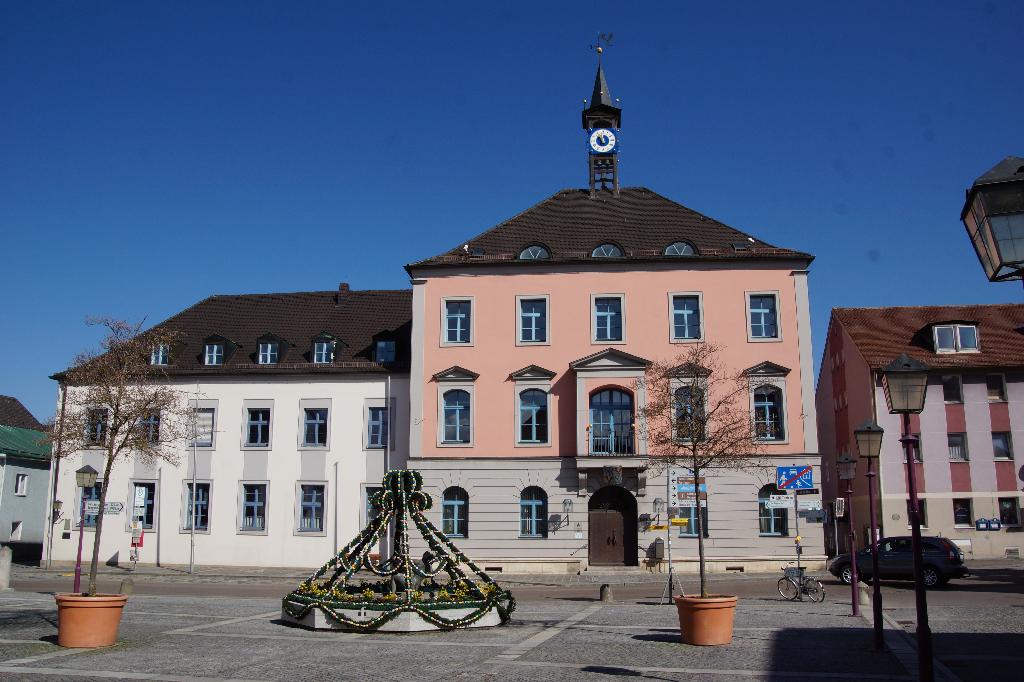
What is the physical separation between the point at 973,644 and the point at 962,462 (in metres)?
24.7

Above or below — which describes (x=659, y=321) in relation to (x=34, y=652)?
above

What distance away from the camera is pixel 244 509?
115 feet

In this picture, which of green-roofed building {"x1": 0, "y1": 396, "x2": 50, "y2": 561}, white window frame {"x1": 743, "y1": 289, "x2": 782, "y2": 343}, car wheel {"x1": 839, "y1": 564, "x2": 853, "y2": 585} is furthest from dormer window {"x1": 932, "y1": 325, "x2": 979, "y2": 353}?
green-roofed building {"x1": 0, "y1": 396, "x2": 50, "y2": 561}

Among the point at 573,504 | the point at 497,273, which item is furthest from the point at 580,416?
the point at 497,273

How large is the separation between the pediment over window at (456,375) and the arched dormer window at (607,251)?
6.36 metres

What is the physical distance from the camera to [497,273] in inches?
1355

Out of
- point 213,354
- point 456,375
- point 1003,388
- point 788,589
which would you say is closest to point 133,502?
point 213,354

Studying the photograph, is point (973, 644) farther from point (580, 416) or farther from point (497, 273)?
point (497, 273)

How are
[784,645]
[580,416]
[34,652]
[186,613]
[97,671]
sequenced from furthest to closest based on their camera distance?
1. [580,416]
2. [186,613]
3. [784,645]
4. [34,652]
5. [97,671]

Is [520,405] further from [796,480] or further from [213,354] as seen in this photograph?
[213,354]

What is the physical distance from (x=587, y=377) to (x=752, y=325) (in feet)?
21.0

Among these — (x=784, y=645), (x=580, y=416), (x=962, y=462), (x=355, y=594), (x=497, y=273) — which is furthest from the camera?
(x=962, y=462)

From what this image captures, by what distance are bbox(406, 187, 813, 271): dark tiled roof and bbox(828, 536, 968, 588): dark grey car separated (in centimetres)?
1123

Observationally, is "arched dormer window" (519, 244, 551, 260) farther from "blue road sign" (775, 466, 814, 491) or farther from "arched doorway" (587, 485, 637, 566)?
"blue road sign" (775, 466, 814, 491)
